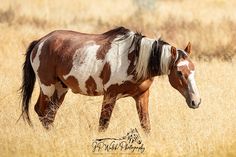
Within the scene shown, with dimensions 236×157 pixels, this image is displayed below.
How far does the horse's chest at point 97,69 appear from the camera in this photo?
8.27m

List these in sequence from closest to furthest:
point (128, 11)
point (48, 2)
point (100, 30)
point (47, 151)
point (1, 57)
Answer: point (47, 151), point (1, 57), point (100, 30), point (128, 11), point (48, 2)

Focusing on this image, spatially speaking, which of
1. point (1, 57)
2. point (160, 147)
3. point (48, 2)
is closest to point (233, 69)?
point (1, 57)

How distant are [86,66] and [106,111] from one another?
0.66 meters

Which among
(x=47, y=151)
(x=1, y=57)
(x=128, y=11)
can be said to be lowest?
(x=47, y=151)

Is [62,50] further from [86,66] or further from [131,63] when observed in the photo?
[131,63]

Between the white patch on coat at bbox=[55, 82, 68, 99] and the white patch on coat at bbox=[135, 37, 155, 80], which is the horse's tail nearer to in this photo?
the white patch on coat at bbox=[55, 82, 68, 99]

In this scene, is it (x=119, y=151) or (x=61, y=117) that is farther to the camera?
(x=61, y=117)

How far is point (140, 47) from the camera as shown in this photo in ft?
26.9

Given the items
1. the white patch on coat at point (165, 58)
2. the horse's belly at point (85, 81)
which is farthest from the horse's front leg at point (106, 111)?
the white patch on coat at point (165, 58)

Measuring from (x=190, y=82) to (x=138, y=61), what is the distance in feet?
2.20

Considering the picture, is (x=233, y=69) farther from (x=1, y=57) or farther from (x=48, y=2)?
(x=48, y=2)

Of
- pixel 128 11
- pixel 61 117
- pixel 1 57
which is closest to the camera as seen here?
pixel 61 117

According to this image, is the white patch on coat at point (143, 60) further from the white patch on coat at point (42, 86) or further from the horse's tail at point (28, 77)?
the horse's tail at point (28, 77)
